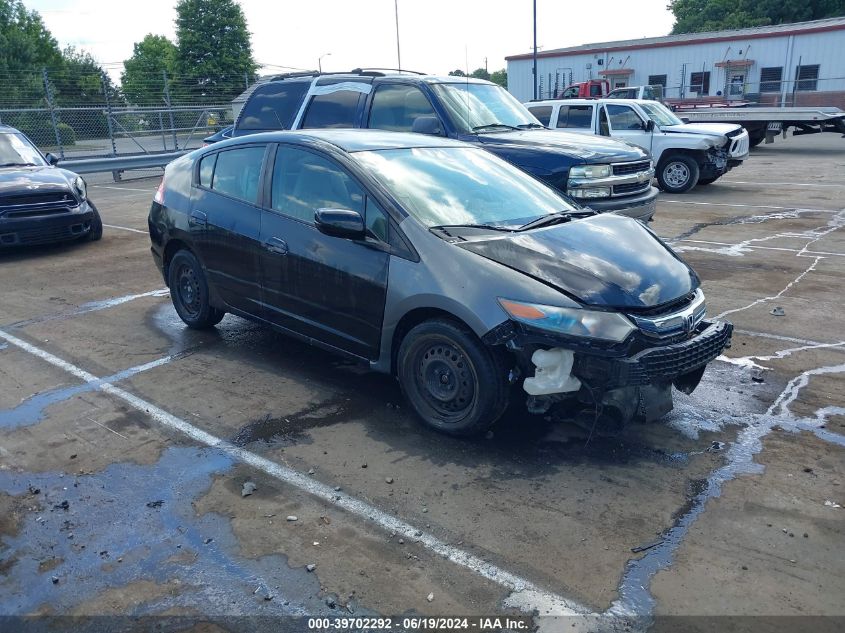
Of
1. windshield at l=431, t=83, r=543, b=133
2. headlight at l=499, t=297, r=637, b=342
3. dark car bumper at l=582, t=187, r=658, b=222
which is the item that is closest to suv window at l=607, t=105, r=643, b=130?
windshield at l=431, t=83, r=543, b=133

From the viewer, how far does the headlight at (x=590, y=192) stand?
336 inches

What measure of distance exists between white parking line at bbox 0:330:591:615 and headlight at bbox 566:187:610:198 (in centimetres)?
552

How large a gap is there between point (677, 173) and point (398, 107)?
814 centimetres

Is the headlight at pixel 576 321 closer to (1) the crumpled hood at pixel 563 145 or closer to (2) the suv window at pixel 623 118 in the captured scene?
(1) the crumpled hood at pixel 563 145

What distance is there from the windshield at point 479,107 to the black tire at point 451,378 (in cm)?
522

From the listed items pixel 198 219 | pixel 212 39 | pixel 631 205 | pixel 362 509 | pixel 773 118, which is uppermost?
pixel 212 39

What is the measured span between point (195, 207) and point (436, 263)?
263 cm

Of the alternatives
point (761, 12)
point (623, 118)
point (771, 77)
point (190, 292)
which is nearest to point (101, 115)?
point (623, 118)

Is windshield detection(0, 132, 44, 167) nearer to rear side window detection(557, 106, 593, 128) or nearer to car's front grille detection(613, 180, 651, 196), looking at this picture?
car's front grille detection(613, 180, 651, 196)

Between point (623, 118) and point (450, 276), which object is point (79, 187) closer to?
point (450, 276)

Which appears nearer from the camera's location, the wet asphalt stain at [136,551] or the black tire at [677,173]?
the wet asphalt stain at [136,551]

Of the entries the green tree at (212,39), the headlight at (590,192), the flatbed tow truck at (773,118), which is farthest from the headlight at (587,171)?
the green tree at (212,39)

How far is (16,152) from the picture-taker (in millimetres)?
10633

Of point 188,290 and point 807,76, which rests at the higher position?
point 807,76
